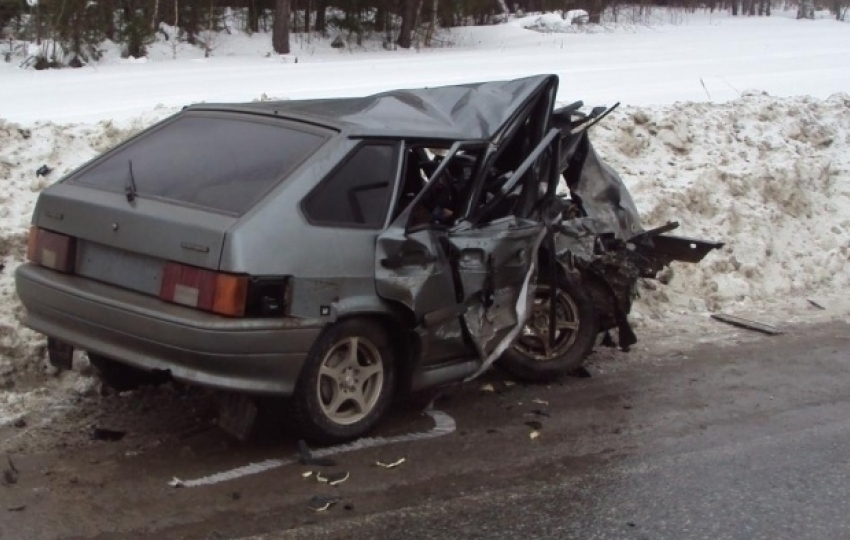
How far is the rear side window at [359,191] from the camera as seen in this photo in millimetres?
5035

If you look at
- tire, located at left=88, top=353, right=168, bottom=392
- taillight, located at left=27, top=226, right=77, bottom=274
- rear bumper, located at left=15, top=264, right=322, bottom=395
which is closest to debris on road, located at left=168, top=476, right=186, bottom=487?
rear bumper, located at left=15, top=264, right=322, bottom=395

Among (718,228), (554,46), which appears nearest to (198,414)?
(718,228)

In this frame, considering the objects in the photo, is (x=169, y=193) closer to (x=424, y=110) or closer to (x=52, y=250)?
(x=52, y=250)

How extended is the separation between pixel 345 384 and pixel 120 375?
129 cm

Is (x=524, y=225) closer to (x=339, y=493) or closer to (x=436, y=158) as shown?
(x=436, y=158)

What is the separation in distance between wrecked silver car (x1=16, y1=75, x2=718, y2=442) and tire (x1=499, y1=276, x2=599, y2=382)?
0.02 metres

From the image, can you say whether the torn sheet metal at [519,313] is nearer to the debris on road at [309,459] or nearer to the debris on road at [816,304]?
the debris on road at [309,459]

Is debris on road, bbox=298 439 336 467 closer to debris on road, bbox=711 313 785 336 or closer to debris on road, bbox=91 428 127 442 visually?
debris on road, bbox=91 428 127 442

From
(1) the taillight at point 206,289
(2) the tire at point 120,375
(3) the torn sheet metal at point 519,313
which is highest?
(1) the taillight at point 206,289

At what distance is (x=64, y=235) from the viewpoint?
523cm

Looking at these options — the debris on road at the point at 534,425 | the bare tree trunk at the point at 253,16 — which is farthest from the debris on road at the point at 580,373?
the bare tree trunk at the point at 253,16

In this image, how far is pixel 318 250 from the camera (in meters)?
4.90

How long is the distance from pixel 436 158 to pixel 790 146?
5.94 metres

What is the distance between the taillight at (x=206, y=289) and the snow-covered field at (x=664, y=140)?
4.71 feet
